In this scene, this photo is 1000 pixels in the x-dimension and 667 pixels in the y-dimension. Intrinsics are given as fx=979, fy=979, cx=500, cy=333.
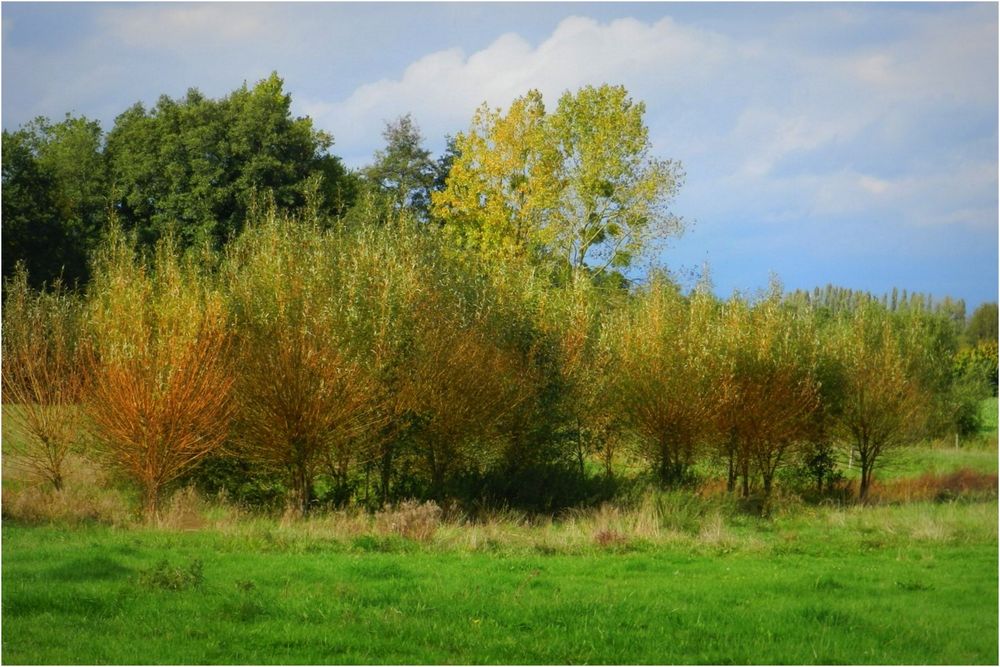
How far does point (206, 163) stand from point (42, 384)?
63.9ft

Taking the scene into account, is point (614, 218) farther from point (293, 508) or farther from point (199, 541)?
point (199, 541)

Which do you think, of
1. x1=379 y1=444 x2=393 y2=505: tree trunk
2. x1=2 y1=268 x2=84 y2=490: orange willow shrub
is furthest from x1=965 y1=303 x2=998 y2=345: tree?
x1=2 y1=268 x2=84 y2=490: orange willow shrub

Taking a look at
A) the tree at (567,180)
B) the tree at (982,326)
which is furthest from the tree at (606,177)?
the tree at (982,326)

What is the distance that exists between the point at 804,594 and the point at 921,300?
88.2 feet

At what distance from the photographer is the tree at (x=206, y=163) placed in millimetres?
35688

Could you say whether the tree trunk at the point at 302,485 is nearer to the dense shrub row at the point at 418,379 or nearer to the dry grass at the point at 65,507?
the dense shrub row at the point at 418,379

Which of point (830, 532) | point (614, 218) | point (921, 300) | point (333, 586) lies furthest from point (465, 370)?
point (921, 300)

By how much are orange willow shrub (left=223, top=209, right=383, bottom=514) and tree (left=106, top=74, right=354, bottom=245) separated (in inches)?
694

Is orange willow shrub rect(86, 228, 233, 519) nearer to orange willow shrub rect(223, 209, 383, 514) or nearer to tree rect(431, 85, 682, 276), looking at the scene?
orange willow shrub rect(223, 209, 383, 514)

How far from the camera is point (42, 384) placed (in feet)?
59.4

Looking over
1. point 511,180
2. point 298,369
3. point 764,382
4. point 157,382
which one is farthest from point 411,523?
point 511,180

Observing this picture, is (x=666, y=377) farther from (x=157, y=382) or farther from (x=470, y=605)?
(x=470, y=605)

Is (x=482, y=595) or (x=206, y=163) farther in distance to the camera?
(x=206, y=163)

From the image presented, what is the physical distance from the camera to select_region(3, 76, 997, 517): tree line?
17.2 meters
